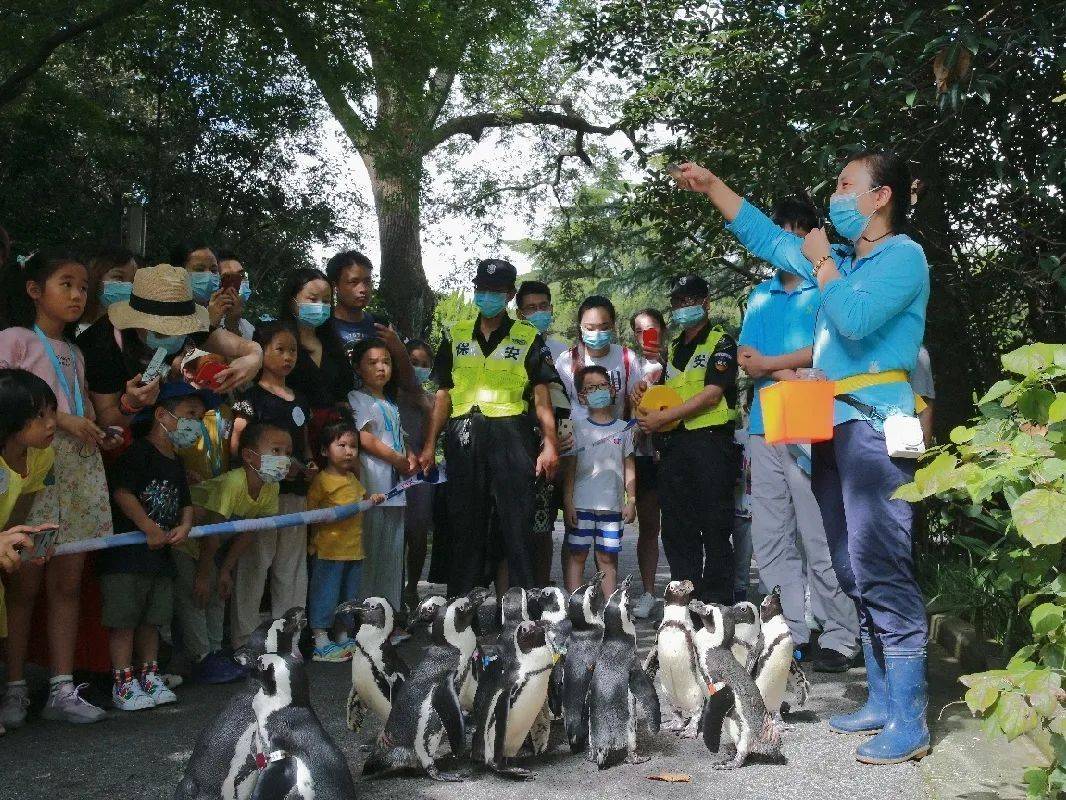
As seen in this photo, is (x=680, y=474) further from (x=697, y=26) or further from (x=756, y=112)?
(x=697, y=26)

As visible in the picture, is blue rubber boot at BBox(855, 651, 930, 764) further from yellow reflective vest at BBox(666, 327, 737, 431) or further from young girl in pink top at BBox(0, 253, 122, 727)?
young girl in pink top at BBox(0, 253, 122, 727)

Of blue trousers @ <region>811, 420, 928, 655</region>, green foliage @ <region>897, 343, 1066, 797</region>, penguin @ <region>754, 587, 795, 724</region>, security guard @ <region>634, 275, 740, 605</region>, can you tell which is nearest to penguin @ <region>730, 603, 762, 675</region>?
penguin @ <region>754, 587, 795, 724</region>

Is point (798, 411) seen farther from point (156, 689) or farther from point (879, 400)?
point (156, 689)

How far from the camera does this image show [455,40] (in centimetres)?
1038

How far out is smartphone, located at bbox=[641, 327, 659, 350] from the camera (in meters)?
8.06

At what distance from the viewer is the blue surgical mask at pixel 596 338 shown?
→ 7.44m

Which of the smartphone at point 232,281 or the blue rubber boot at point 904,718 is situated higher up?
the smartphone at point 232,281

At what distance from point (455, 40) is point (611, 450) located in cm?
497

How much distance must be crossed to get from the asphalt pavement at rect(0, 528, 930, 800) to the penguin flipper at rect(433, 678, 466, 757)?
0.51 feet

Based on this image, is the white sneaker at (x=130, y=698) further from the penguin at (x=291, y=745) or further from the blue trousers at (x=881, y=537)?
the blue trousers at (x=881, y=537)

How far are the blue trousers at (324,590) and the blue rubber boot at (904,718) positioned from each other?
3176 millimetres

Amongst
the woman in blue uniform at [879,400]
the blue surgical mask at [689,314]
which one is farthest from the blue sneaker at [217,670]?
the blue surgical mask at [689,314]

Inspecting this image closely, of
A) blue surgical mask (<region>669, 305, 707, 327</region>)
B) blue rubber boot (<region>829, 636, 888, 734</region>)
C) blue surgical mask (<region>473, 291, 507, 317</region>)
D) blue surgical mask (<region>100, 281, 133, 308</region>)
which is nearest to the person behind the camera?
blue rubber boot (<region>829, 636, 888, 734</region>)

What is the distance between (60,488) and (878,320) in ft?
11.6
